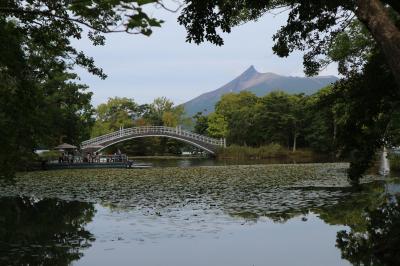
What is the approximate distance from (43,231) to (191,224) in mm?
3135

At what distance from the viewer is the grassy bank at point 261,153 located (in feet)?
157

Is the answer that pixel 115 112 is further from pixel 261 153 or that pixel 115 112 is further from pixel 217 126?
pixel 261 153

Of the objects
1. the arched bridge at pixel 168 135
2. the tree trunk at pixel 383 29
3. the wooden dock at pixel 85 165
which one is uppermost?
the arched bridge at pixel 168 135

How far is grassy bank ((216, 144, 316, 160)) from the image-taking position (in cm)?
4791

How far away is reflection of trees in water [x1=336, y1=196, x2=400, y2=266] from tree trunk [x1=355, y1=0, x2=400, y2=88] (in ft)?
10.1

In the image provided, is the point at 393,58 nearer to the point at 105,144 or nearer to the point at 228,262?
the point at 228,262

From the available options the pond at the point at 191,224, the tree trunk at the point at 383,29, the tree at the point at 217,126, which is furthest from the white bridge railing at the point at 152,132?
the tree trunk at the point at 383,29

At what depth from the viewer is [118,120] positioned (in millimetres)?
66312

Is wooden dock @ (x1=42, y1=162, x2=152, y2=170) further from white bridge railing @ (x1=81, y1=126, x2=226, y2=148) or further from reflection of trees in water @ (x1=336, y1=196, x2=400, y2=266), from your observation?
reflection of trees in water @ (x1=336, y1=196, x2=400, y2=266)

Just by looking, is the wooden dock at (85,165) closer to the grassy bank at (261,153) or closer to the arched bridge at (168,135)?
the arched bridge at (168,135)

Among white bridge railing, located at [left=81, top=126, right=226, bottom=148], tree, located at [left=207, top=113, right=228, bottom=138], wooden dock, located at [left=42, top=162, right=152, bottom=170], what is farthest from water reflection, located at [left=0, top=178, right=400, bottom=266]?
tree, located at [left=207, top=113, right=228, bottom=138]

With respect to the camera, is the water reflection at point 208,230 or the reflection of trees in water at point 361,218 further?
the water reflection at point 208,230

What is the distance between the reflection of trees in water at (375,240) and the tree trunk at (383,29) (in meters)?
3.08

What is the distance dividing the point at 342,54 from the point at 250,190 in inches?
226
